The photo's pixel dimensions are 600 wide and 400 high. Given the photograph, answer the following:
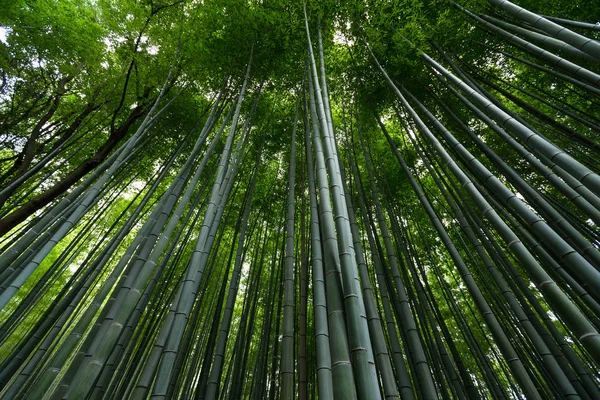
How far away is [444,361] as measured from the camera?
223 cm

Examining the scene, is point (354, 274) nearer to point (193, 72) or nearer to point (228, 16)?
point (228, 16)

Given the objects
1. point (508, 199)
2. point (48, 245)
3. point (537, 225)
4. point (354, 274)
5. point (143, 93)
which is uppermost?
point (143, 93)

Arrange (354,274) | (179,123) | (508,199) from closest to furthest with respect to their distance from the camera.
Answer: (354,274)
(508,199)
(179,123)

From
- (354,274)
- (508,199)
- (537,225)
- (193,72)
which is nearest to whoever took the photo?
(354,274)

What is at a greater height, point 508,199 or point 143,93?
point 143,93

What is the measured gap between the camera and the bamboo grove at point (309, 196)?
1481 millimetres

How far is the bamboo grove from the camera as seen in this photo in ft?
4.86

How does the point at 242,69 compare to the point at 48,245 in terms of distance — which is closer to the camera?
the point at 48,245

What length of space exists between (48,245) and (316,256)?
2.00m

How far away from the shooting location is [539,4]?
3389 millimetres

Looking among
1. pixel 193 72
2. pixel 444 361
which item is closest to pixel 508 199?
pixel 444 361

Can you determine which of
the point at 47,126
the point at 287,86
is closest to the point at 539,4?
the point at 287,86

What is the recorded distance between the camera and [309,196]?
1.98m

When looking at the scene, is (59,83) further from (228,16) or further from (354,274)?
(354,274)
